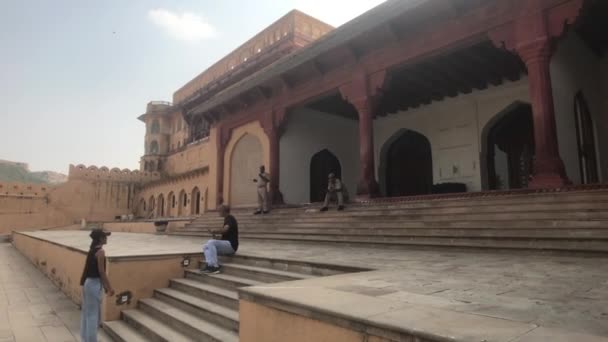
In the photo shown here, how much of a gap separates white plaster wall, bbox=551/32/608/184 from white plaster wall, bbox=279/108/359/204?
7.95m

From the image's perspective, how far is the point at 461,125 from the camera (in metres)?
13.0

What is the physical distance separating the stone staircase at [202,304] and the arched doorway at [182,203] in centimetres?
2526

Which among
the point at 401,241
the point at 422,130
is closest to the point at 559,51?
the point at 422,130

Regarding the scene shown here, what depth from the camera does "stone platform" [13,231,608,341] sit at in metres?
1.98

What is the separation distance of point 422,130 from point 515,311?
12.3 meters

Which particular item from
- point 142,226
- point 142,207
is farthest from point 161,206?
point 142,226

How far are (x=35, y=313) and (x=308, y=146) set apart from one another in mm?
10021

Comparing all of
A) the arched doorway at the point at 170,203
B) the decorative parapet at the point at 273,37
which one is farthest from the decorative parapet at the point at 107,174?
the decorative parapet at the point at 273,37

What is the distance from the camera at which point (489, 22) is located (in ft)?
27.6

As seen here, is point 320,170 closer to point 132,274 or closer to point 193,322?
point 132,274

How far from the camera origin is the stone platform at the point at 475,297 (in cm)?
198

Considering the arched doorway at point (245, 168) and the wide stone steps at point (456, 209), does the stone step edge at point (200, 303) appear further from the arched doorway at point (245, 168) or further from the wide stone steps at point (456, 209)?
the arched doorway at point (245, 168)

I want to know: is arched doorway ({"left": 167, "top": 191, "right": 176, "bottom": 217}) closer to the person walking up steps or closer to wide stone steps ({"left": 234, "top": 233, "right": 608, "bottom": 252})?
wide stone steps ({"left": 234, "top": 233, "right": 608, "bottom": 252})

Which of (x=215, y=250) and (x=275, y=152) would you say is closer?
(x=215, y=250)
